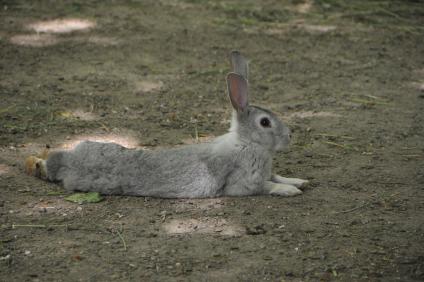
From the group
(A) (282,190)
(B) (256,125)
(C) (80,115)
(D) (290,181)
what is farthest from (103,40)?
(A) (282,190)

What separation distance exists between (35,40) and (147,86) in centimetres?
188

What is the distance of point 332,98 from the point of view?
6.97 m

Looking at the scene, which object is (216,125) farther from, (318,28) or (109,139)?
(318,28)

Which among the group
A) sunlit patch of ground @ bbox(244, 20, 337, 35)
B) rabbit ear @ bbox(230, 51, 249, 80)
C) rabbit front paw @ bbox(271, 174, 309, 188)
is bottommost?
rabbit front paw @ bbox(271, 174, 309, 188)

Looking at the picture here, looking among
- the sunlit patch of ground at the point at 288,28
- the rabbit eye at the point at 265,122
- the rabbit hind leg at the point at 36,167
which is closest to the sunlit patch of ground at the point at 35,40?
the sunlit patch of ground at the point at 288,28

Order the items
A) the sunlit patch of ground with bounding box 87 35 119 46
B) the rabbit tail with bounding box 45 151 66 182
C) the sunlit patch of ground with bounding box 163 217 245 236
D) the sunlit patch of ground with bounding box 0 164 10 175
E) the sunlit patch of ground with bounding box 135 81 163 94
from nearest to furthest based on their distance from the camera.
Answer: the sunlit patch of ground with bounding box 163 217 245 236 < the rabbit tail with bounding box 45 151 66 182 < the sunlit patch of ground with bounding box 0 164 10 175 < the sunlit patch of ground with bounding box 135 81 163 94 < the sunlit patch of ground with bounding box 87 35 119 46

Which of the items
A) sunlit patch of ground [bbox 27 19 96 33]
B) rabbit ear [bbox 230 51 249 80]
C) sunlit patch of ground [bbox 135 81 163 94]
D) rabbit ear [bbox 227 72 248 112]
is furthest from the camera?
sunlit patch of ground [bbox 27 19 96 33]

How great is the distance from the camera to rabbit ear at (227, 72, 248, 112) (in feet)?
16.4

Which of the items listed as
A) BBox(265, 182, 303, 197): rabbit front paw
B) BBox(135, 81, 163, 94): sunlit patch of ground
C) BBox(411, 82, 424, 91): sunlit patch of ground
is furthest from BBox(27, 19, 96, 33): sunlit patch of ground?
BBox(265, 182, 303, 197): rabbit front paw

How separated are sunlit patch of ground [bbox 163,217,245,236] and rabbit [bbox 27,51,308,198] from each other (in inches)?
14.9

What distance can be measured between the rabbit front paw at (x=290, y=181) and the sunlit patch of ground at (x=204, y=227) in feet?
2.40

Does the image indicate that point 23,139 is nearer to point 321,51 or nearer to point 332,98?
point 332,98

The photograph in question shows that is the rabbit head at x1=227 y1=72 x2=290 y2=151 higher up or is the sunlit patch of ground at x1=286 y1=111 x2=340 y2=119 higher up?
the rabbit head at x1=227 y1=72 x2=290 y2=151

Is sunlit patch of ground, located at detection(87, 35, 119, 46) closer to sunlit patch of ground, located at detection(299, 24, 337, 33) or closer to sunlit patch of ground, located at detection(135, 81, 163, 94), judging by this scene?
sunlit patch of ground, located at detection(135, 81, 163, 94)
